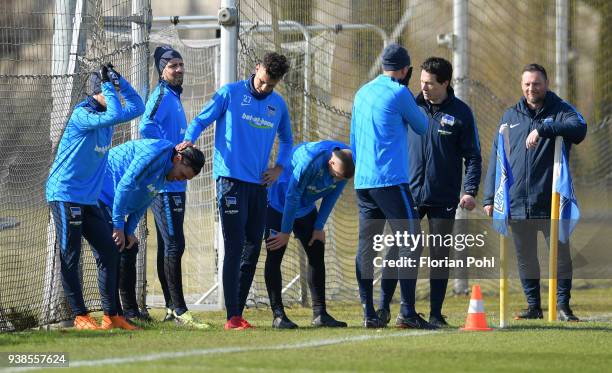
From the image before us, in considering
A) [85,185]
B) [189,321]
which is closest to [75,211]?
[85,185]

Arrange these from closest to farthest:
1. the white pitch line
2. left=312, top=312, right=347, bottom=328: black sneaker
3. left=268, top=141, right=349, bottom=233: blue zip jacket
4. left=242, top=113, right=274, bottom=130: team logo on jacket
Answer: the white pitch line < left=242, top=113, right=274, bottom=130: team logo on jacket < left=268, top=141, right=349, bottom=233: blue zip jacket < left=312, top=312, right=347, bottom=328: black sneaker

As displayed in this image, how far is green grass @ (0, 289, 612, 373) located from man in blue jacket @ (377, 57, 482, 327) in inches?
26.7

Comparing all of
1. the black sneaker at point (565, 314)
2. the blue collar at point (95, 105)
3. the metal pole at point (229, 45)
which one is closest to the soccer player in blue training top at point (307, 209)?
the blue collar at point (95, 105)

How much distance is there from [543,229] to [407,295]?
7.69 ft

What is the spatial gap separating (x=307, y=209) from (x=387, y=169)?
2.94ft

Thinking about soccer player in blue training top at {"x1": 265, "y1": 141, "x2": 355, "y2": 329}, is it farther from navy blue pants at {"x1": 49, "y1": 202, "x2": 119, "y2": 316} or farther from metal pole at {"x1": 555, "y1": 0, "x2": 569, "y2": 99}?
metal pole at {"x1": 555, "y1": 0, "x2": 569, "y2": 99}

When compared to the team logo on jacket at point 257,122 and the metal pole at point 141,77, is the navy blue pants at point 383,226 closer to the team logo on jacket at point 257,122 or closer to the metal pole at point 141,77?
the team logo on jacket at point 257,122

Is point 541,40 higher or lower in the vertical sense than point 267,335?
higher

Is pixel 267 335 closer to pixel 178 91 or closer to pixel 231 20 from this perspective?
pixel 178 91

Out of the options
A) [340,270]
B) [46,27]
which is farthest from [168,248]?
[340,270]

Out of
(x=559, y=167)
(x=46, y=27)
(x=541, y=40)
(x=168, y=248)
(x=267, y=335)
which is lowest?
(x=267, y=335)

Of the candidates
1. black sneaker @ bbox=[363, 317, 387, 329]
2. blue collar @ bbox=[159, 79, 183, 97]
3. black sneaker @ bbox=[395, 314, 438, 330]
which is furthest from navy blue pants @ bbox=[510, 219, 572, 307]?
blue collar @ bbox=[159, 79, 183, 97]

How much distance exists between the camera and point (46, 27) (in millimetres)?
10672

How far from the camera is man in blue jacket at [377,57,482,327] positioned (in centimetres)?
1017
